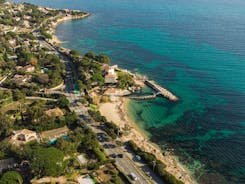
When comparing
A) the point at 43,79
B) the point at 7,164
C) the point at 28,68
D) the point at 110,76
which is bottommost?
the point at 7,164

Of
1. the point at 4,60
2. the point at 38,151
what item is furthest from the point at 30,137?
the point at 4,60

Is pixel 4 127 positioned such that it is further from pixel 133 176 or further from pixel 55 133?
pixel 133 176

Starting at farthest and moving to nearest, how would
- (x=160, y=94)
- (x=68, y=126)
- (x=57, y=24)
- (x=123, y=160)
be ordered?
(x=57, y=24) < (x=160, y=94) < (x=68, y=126) < (x=123, y=160)

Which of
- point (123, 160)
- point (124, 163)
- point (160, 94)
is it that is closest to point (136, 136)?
point (123, 160)

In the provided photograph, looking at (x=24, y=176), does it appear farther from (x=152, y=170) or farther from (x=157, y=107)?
(x=157, y=107)


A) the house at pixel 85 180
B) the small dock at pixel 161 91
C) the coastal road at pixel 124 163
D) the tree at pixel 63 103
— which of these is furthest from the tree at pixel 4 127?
the small dock at pixel 161 91

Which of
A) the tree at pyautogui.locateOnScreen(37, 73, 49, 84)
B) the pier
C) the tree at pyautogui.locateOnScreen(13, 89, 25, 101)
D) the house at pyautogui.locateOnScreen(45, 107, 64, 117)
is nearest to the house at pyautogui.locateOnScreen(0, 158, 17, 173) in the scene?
the house at pyautogui.locateOnScreen(45, 107, 64, 117)

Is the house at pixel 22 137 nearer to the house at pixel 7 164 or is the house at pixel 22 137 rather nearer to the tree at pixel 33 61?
the house at pixel 7 164
